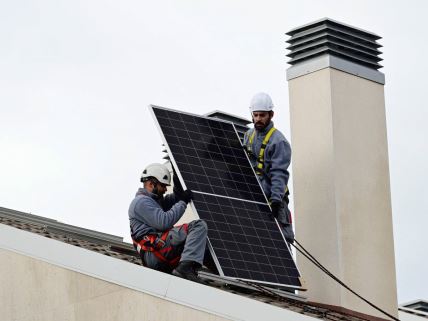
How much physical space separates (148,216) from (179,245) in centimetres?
50

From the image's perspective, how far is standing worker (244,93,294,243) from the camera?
20453 mm

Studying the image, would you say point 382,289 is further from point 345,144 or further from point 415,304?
point 415,304

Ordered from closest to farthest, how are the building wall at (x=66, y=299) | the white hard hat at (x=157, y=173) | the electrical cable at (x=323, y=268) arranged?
1. the building wall at (x=66, y=299)
2. the white hard hat at (x=157, y=173)
3. the electrical cable at (x=323, y=268)

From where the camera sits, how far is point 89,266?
17.4 m

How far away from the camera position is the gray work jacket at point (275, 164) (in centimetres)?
2045

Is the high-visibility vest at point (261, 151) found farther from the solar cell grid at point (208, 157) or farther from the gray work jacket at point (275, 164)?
the solar cell grid at point (208, 157)

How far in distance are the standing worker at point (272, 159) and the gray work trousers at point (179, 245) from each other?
6.95 feet

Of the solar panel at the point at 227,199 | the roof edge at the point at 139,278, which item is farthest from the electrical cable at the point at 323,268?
the roof edge at the point at 139,278

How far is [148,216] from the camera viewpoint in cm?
1855

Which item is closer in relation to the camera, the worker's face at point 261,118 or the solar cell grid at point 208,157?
the solar cell grid at point 208,157

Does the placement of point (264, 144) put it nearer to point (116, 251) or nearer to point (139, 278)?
point (116, 251)

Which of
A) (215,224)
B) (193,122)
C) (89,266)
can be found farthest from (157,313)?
(193,122)

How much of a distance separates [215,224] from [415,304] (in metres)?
10.1

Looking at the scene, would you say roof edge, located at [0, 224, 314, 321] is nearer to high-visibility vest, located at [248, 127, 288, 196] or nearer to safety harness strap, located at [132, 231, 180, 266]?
safety harness strap, located at [132, 231, 180, 266]
